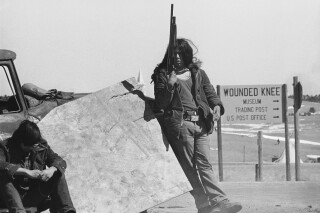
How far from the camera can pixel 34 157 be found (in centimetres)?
762

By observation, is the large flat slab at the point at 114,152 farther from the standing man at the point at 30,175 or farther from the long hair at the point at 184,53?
the standing man at the point at 30,175

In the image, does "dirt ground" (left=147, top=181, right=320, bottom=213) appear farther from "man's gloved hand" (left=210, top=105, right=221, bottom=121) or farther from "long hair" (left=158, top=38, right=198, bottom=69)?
"long hair" (left=158, top=38, right=198, bottom=69)

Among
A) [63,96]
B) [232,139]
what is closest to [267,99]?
[63,96]

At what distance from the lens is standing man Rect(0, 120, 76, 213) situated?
7348 millimetres

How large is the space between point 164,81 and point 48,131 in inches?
48.0

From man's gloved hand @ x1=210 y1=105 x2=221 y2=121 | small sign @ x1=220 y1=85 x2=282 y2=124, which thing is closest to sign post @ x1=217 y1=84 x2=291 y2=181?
small sign @ x1=220 y1=85 x2=282 y2=124

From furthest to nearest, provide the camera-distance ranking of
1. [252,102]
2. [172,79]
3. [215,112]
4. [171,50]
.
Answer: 1. [252,102]
2. [215,112]
3. [171,50]
4. [172,79]

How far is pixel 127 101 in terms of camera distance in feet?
28.7

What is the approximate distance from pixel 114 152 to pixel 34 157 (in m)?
1.11

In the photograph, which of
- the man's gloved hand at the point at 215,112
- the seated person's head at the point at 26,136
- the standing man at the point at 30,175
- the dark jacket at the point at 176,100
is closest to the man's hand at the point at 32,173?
the standing man at the point at 30,175

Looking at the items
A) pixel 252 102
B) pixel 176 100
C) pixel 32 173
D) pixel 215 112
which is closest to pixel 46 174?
pixel 32 173

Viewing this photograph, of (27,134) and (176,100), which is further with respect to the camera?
(176,100)

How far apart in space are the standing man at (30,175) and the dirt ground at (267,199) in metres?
2.76

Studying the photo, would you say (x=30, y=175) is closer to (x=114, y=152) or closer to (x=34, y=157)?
(x=34, y=157)
